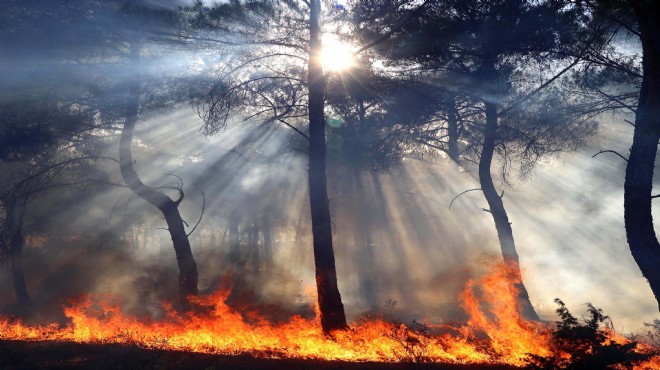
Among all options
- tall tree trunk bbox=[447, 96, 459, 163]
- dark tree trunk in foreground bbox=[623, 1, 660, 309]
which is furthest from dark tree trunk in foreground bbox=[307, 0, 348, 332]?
dark tree trunk in foreground bbox=[623, 1, 660, 309]

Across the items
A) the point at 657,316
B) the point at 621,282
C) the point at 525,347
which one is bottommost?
the point at 525,347

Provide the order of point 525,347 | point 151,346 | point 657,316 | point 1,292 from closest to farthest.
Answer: point 525,347 < point 151,346 < point 657,316 < point 1,292

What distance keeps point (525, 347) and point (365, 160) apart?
1100cm

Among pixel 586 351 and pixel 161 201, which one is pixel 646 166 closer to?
pixel 586 351

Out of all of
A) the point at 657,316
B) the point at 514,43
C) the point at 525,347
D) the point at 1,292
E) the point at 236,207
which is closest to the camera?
the point at 525,347

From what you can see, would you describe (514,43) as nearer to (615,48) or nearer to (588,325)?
(615,48)

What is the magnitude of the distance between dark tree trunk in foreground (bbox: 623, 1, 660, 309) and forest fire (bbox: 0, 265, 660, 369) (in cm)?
134

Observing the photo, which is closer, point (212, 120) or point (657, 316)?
point (212, 120)

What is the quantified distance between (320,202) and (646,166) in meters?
6.01

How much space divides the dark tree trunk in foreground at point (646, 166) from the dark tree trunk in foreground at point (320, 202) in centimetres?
555

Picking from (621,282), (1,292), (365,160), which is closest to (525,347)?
(365,160)

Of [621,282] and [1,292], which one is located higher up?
[621,282]

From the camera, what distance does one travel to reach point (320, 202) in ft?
36.3

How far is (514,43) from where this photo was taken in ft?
41.5
